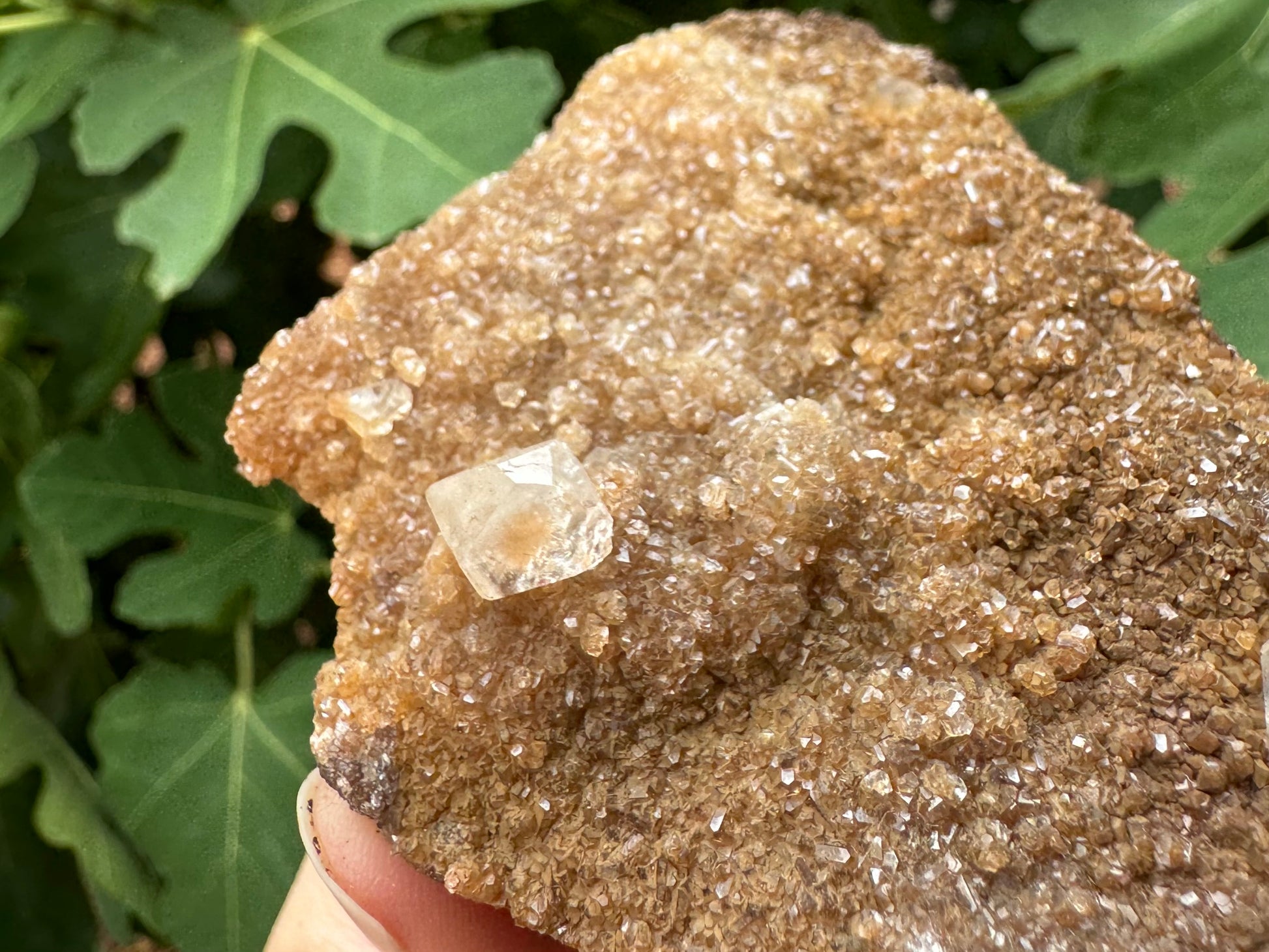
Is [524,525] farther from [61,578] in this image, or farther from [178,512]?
[61,578]

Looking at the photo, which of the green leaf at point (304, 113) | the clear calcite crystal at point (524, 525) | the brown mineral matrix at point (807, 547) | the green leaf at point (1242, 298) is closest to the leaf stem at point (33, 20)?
the green leaf at point (304, 113)

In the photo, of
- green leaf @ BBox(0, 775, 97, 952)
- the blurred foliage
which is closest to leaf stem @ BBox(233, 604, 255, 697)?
the blurred foliage

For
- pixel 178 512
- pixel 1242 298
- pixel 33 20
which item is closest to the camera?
pixel 1242 298

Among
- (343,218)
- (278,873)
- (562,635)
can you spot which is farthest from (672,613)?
(278,873)

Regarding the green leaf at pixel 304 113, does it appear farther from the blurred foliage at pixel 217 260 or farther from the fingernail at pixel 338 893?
the fingernail at pixel 338 893

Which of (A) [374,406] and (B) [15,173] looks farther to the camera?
(B) [15,173]

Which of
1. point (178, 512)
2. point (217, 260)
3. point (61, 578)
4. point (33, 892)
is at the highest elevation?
point (217, 260)

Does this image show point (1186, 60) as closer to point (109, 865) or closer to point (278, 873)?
point (278, 873)

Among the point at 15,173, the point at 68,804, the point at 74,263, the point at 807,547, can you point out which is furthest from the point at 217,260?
the point at 807,547
